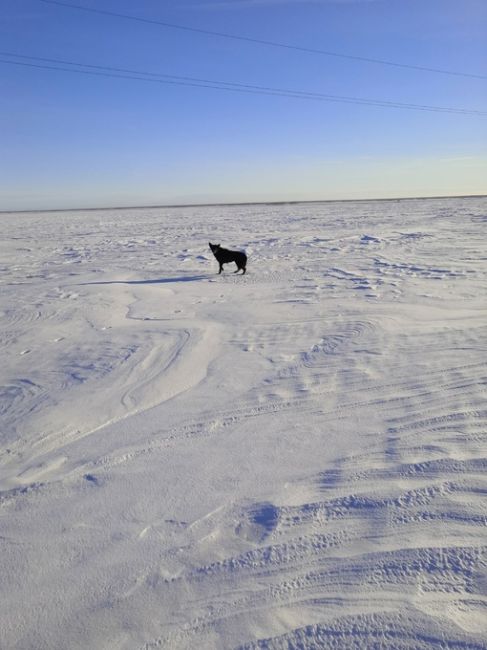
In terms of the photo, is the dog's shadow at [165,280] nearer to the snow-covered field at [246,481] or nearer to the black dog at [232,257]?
the black dog at [232,257]

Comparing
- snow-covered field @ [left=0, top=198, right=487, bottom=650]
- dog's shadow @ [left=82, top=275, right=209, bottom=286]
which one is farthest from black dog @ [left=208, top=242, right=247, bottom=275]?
snow-covered field @ [left=0, top=198, right=487, bottom=650]

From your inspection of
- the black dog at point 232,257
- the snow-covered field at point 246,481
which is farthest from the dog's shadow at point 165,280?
the snow-covered field at point 246,481

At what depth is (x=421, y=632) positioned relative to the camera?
183 centimetres

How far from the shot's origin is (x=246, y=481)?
2.87 m

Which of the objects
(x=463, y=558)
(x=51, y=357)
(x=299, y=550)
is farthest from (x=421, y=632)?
(x=51, y=357)

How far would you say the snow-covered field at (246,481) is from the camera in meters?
1.95

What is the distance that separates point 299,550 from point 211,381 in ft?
7.63

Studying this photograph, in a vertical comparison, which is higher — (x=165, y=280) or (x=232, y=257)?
(x=232, y=257)

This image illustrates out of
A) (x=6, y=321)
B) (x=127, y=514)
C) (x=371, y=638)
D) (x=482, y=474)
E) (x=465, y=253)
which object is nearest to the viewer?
(x=371, y=638)

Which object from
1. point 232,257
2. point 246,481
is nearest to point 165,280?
point 232,257

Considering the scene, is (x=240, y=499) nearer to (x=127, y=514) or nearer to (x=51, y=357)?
(x=127, y=514)

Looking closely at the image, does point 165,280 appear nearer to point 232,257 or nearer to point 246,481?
point 232,257

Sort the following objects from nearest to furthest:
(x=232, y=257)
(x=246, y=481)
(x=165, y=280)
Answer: (x=246, y=481) < (x=165, y=280) < (x=232, y=257)

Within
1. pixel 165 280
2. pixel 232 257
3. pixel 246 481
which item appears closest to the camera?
pixel 246 481
